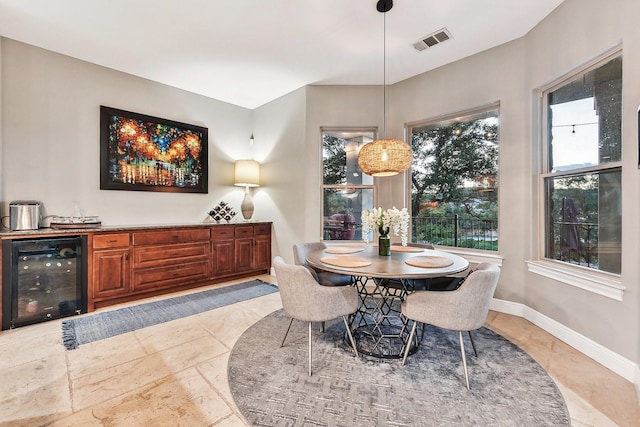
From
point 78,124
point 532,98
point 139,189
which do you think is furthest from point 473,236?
point 78,124

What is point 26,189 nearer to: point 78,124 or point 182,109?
point 78,124

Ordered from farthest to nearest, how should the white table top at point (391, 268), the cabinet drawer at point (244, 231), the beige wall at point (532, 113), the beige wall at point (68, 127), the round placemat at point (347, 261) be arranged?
the cabinet drawer at point (244, 231) → the beige wall at point (68, 127) → the round placemat at point (347, 261) → the beige wall at point (532, 113) → the white table top at point (391, 268)

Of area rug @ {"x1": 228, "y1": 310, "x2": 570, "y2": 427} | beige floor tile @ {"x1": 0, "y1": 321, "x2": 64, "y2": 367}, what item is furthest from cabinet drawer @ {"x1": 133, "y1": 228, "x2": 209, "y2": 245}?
area rug @ {"x1": 228, "y1": 310, "x2": 570, "y2": 427}

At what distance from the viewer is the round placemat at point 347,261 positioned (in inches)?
84.9

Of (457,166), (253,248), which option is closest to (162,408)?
(253,248)

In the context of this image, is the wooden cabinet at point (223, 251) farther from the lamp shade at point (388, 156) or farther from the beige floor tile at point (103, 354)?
the lamp shade at point (388, 156)

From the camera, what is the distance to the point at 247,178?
4.80 m

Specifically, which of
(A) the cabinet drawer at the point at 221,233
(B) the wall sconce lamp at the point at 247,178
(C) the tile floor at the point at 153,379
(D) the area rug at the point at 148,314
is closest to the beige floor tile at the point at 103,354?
(C) the tile floor at the point at 153,379

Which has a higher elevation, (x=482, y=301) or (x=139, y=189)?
(x=139, y=189)

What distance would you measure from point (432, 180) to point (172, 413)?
145 inches

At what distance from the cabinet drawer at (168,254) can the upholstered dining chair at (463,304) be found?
3.12m

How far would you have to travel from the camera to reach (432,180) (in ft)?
12.8

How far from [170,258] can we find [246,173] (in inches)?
72.2

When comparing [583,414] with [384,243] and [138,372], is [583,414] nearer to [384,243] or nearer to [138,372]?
[384,243]
